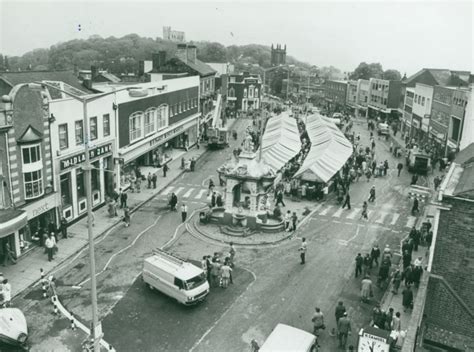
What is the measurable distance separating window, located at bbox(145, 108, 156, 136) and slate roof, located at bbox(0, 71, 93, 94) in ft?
24.4

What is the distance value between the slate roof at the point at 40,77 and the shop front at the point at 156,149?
615 cm

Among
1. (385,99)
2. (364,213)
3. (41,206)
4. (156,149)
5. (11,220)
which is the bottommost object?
(364,213)

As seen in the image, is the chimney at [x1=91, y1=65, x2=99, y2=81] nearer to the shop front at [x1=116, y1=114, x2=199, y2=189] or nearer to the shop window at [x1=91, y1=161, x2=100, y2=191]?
the shop front at [x1=116, y1=114, x2=199, y2=189]

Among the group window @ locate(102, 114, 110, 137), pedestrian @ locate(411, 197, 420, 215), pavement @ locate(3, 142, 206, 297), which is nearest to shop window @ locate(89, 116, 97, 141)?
window @ locate(102, 114, 110, 137)

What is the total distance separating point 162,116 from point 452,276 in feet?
117

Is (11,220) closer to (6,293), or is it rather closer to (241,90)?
(6,293)

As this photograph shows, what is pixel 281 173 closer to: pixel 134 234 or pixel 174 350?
pixel 134 234

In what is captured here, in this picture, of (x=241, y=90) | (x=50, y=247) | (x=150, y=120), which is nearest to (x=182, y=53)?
(x=150, y=120)

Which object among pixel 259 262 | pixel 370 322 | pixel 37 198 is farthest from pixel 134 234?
pixel 370 322

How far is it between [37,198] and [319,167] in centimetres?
2222

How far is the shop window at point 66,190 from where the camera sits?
3036 centimetres

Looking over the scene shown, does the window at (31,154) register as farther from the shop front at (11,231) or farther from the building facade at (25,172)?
the shop front at (11,231)

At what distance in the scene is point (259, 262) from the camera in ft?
86.7

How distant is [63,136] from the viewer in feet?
98.3
